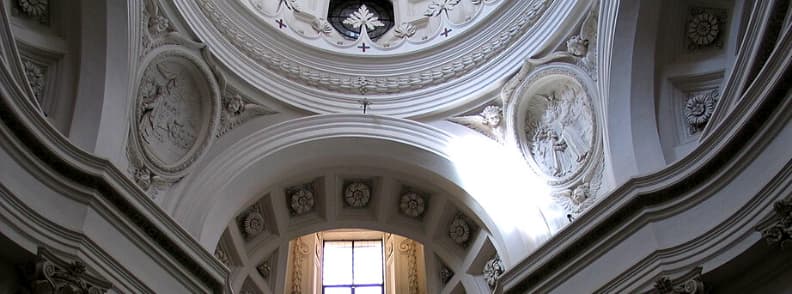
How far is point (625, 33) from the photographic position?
33.6 feet

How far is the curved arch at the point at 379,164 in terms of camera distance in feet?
36.4

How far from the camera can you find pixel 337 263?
59.7ft

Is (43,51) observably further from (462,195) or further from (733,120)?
(733,120)

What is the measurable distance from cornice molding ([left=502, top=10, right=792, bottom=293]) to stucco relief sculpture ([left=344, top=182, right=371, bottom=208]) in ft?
10.4

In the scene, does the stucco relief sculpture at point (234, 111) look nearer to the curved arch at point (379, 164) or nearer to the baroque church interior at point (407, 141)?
the baroque church interior at point (407, 141)

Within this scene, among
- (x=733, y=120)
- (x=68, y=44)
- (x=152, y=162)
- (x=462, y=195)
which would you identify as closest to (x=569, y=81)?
(x=462, y=195)

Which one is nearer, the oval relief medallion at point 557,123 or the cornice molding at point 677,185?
the cornice molding at point 677,185

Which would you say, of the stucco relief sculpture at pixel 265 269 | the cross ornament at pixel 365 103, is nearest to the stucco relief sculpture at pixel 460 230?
the cross ornament at pixel 365 103

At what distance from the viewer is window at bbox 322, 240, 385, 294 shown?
696 inches

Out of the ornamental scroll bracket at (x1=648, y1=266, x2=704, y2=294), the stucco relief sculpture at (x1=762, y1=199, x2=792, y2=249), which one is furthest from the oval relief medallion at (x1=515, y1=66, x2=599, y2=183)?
the stucco relief sculpture at (x1=762, y1=199, x2=792, y2=249)

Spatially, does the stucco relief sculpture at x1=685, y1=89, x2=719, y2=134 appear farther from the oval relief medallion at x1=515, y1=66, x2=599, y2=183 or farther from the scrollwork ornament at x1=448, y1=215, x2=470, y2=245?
the scrollwork ornament at x1=448, y1=215, x2=470, y2=245

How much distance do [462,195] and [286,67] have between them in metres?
3.06

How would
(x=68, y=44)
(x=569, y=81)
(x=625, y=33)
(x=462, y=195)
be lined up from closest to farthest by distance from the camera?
(x=68, y=44), (x=625, y=33), (x=569, y=81), (x=462, y=195)

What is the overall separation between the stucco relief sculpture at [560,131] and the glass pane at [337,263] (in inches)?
285
